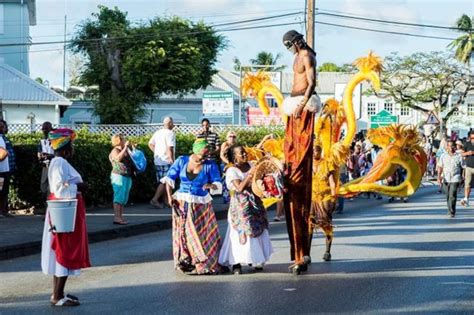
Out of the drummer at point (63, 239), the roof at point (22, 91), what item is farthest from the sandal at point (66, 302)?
the roof at point (22, 91)

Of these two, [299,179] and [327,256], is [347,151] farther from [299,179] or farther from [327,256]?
[299,179]

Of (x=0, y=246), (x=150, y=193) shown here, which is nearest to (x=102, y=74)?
(x=150, y=193)

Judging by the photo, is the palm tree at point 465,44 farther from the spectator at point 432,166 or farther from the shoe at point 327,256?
the shoe at point 327,256

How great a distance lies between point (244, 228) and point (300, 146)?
1272 millimetres

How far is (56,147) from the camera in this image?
9242 millimetres

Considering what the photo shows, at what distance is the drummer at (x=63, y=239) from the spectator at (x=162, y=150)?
34.5 ft

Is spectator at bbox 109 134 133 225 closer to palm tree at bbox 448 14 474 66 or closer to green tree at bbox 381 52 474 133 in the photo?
green tree at bbox 381 52 474 133

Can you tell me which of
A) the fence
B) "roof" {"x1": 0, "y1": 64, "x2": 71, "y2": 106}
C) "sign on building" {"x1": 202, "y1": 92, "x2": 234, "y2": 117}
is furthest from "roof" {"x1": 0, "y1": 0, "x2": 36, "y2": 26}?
"sign on building" {"x1": 202, "y1": 92, "x2": 234, "y2": 117}

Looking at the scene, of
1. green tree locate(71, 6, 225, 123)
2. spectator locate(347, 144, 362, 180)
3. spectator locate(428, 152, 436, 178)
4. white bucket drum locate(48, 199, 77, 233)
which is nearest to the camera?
white bucket drum locate(48, 199, 77, 233)

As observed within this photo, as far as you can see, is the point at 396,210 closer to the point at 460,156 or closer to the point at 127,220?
the point at 460,156

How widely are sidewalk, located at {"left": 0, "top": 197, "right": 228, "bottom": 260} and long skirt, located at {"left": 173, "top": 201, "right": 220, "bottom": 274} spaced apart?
10.3ft

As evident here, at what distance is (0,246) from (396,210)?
466 inches

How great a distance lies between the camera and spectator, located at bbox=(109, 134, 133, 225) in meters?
16.3

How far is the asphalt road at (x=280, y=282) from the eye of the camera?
909 centimetres
